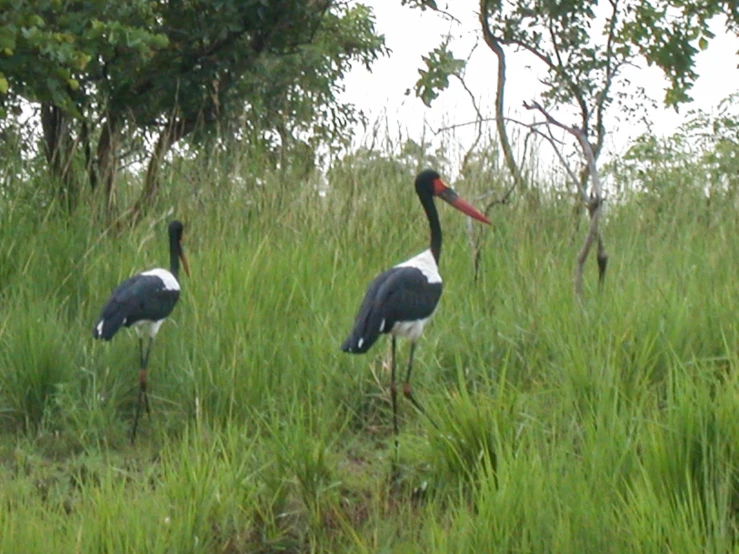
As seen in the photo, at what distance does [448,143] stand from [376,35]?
5490 mm

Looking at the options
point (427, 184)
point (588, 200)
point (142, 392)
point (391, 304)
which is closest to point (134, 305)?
point (142, 392)

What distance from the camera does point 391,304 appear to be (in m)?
5.62

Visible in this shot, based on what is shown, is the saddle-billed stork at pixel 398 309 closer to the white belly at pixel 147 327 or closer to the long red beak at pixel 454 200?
the long red beak at pixel 454 200

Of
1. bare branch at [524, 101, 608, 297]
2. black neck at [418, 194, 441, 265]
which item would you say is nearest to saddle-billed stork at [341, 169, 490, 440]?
black neck at [418, 194, 441, 265]

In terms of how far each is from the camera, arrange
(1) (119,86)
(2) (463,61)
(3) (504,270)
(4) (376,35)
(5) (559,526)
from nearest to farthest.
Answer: (5) (559,526)
(3) (504,270)
(2) (463,61)
(1) (119,86)
(4) (376,35)

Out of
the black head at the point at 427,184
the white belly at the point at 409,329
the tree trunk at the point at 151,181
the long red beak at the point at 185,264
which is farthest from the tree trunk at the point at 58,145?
the white belly at the point at 409,329

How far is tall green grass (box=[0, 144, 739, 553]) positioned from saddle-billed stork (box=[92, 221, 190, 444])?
17cm

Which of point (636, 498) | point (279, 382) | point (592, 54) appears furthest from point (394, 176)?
point (636, 498)

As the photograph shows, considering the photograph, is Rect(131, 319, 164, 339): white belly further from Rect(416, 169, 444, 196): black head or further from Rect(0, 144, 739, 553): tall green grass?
Rect(416, 169, 444, 196): black head

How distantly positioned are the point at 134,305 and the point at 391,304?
1294 millimetres

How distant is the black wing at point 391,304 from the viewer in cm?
550

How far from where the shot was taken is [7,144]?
27.6 feet

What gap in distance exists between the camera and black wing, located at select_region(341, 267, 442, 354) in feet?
18.1

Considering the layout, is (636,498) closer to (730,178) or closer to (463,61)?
(463,61)
